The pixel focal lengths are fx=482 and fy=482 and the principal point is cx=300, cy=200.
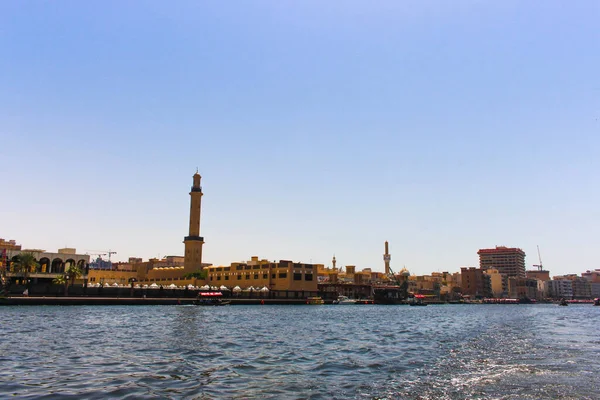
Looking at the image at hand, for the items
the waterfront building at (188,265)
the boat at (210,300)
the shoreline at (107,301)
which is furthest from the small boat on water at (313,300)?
the waterfront building at (188,265)

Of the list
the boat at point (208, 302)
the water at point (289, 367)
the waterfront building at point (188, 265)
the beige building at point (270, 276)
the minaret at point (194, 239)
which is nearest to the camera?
the water at point (289, 367)

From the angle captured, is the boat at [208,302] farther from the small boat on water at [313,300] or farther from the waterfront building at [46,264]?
the waterfront building at [46,264]

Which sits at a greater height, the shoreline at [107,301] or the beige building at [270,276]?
the beige building at [270,276]

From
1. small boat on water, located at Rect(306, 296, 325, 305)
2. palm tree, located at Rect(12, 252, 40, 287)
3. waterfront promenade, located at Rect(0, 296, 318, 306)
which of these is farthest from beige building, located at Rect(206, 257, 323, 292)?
palm tree, located at Rect(12, 252, 40, 287)

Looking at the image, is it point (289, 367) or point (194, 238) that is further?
point (194, 238)

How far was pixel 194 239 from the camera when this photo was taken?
176 m

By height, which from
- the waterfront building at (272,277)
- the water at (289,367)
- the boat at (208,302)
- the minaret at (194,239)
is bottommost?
the water at (289,367)

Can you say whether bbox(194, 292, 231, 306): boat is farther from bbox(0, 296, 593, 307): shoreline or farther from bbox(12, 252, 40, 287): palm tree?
bbox(12, 252, 40, 287): palm tree

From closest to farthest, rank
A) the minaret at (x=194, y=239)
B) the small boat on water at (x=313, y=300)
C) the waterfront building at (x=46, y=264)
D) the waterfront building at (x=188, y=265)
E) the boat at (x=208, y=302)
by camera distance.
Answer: the waterfront building at (x=46, y=264)
the boat at (x=208, y=302)
the small boat on water at (x=313, y=300)
the waterfront building at (x=188, y=265)
the minaret at (x=194, y=239)

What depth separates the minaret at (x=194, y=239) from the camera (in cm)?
17525

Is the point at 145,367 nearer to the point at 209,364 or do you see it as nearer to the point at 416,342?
the point at 209,364

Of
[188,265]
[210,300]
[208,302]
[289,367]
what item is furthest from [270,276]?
[289,367]

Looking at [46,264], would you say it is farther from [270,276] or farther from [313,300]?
[313,300]

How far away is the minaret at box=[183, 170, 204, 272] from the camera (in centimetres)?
17525
